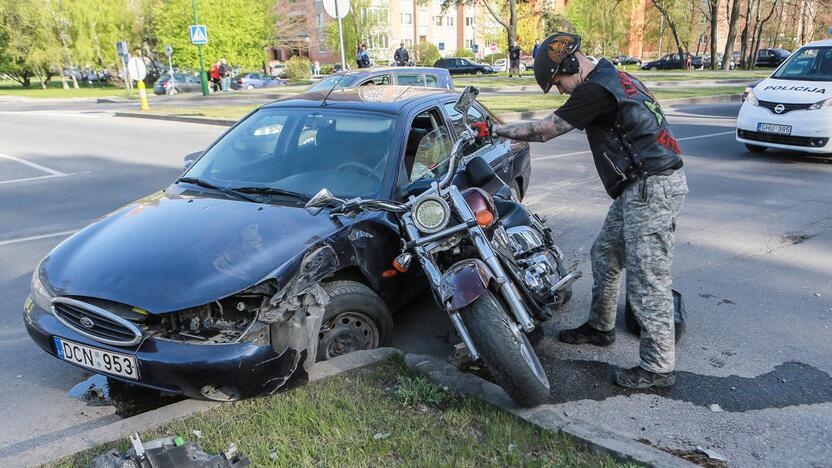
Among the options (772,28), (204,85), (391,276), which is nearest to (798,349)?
(391,276)

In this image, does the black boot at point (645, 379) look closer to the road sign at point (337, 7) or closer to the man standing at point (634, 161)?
the man standing at point (634, 161)

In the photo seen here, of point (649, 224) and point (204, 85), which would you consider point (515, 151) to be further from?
point (204, 85)

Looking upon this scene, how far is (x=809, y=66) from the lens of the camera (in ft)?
35.3

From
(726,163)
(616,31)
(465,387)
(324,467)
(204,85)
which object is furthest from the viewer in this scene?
(616,31)

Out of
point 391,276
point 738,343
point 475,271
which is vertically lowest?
point 738,343

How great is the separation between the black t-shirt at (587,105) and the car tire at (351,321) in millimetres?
1497

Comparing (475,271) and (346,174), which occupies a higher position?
(346,174)

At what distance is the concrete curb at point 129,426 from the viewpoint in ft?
9.41

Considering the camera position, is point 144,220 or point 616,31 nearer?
point 144,220

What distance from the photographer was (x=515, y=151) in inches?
246

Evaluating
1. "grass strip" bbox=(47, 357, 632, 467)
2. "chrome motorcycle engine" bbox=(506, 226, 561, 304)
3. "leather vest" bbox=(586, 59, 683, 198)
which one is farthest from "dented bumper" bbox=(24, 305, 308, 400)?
"leather vest" bbox=(586, 59, 683, 198)

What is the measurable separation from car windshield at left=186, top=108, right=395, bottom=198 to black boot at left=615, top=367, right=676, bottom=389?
185 centimetres

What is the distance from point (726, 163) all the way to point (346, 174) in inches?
323

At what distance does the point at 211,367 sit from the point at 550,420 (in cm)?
165
